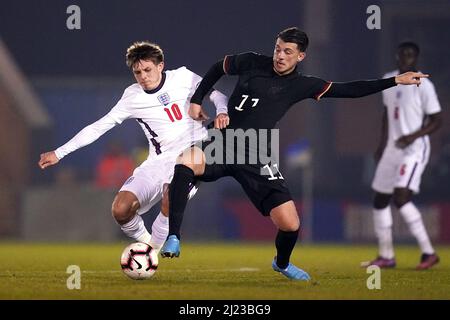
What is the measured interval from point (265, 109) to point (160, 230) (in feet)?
6.27

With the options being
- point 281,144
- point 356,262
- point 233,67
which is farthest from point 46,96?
point 233,67

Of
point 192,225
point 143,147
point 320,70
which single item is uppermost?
point 320,70

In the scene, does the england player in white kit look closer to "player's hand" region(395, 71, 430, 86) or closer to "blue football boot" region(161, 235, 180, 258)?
"blue football boot" region(161, 235, 180, 258)

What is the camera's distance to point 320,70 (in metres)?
23.0

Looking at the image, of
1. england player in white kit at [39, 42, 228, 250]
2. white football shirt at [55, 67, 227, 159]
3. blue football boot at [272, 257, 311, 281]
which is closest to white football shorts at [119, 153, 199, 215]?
england player in white kit at [39, 42, 228, 250]

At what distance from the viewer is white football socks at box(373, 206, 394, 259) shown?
1193 centimetres

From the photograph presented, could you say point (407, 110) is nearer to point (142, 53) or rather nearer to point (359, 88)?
point (359, 88)

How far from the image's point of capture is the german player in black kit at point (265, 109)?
8664 millimetres

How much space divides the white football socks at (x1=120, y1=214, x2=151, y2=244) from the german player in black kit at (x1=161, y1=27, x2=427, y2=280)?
1314 millimetres

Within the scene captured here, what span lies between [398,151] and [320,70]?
11068mm

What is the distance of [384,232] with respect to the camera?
12078 mm

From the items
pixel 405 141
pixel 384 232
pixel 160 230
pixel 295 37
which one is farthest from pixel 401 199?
pixel 295 37

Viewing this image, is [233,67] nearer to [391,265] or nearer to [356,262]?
[391,265]
